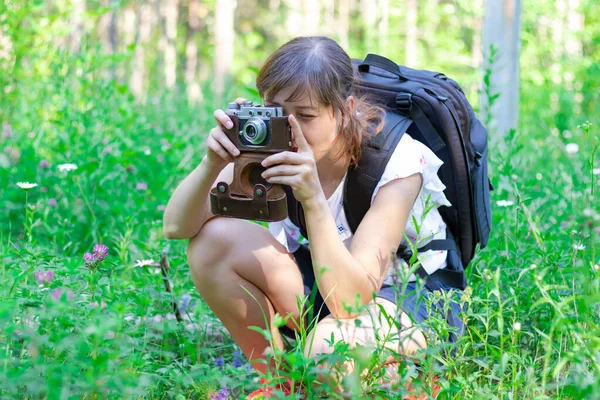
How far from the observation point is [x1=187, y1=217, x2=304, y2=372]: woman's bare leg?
2.31m

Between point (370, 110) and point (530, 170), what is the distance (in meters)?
2.53

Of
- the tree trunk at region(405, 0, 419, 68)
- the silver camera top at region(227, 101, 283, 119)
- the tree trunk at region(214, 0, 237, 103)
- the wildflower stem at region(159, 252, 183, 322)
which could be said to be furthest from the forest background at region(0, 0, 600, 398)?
the tree trunk at region(405, 0, 419, 68)

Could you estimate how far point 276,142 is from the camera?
2.02m

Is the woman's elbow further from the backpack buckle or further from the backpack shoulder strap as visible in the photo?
the backpack buckle

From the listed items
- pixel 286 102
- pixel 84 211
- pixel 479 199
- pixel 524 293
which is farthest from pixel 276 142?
pixel 84 211

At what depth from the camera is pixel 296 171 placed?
1985mm

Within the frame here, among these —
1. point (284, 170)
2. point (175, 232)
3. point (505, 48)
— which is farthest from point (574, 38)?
point (284, 170)

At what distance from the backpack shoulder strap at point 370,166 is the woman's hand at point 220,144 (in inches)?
16.2

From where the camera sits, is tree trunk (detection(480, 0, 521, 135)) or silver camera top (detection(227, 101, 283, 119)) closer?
silver camera top (detection(227, 101, 283, 119))

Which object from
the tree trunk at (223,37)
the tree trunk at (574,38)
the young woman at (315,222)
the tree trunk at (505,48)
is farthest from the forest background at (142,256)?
the tree trunk at (223,37)

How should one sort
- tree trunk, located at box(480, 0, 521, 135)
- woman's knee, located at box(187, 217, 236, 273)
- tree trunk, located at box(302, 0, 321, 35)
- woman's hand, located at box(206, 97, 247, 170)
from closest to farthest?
woman's hand, located at box(206, 97, 247, 170) < woman's knee, located at box(187, 217, 236, 273) < tree trunk, located at box(480, 0, 521, 135) < tree trunk, located at box(302, 0, 321, 35)

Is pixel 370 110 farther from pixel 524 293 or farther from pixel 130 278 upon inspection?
pixel 130 278

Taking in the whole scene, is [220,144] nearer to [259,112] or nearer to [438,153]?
[259,112]

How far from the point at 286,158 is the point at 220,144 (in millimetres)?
266
